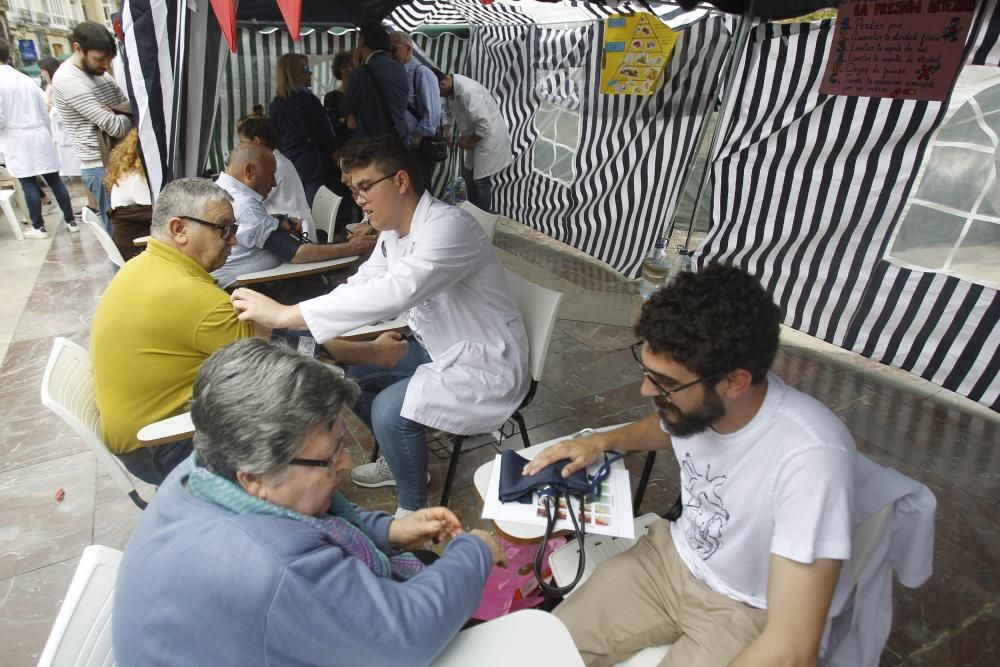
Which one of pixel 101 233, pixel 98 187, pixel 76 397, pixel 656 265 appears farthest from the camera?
pixel 98 187

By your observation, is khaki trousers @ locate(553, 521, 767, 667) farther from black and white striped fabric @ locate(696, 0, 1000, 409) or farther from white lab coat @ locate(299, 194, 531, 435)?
black and white striped fabric @ locate(696, 0, 1000, 409)

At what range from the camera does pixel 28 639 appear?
2.08 m

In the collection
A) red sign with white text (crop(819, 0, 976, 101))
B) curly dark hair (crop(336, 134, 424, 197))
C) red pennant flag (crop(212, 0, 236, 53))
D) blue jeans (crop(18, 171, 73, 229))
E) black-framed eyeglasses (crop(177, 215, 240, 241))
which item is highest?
red sign with white text (crop(819, 0, 976, 101))

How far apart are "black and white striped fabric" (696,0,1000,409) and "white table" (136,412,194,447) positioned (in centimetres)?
383

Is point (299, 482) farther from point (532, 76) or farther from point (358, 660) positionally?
point (532, 76)

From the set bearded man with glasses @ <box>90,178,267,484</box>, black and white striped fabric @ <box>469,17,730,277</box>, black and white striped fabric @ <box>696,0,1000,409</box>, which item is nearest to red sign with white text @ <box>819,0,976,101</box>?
black and white striped fabric @ <box>696,0,1000,409</box>

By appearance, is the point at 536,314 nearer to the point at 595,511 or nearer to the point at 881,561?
the point at 595,511

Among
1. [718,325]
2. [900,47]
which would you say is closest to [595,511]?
[718,325]

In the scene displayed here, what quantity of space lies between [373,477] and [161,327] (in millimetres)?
1330

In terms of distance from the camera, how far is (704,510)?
1429 millimetres

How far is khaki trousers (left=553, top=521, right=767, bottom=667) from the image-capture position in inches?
53.2

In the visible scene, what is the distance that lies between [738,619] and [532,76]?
6.40 meters

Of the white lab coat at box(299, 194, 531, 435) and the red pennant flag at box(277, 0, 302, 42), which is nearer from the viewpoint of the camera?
the red pennant flag at box(277, 0, 302, 42)

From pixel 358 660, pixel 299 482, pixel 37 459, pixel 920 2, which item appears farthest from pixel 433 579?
pixel 920 2
